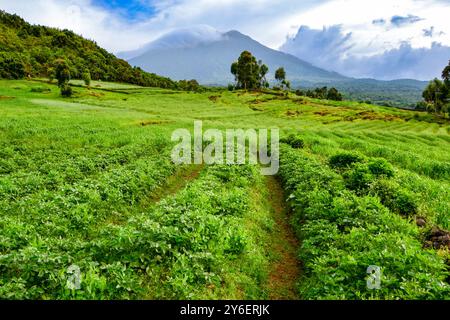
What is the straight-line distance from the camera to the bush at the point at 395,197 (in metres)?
13.9

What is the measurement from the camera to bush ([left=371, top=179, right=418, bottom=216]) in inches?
549

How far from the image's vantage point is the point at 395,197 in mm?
14797

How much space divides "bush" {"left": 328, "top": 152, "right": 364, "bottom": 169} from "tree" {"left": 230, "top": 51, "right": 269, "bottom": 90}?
386 feet

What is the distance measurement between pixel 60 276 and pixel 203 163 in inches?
761

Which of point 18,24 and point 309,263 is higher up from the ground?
point 18,24

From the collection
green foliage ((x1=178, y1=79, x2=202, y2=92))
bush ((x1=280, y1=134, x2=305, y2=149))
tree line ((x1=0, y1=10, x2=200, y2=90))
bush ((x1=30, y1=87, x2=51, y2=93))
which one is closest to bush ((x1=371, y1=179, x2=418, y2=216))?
bush ((x1=280, y1=134, x2=305, y2=149))

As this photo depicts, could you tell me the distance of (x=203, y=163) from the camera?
27.4 m

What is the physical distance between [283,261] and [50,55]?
161 meters

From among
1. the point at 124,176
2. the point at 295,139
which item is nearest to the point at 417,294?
the point at 124,176

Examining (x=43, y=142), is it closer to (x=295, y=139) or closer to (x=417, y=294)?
(x=295, y=139)

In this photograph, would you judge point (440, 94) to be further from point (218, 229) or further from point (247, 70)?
point (218, 229)

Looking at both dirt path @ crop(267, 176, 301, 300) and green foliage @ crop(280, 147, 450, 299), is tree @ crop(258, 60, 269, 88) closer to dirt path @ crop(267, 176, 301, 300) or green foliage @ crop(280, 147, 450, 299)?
dirt path @ crop(267, 176, 301, 300)

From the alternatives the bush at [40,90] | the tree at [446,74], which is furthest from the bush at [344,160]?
the tree at [446,74]
